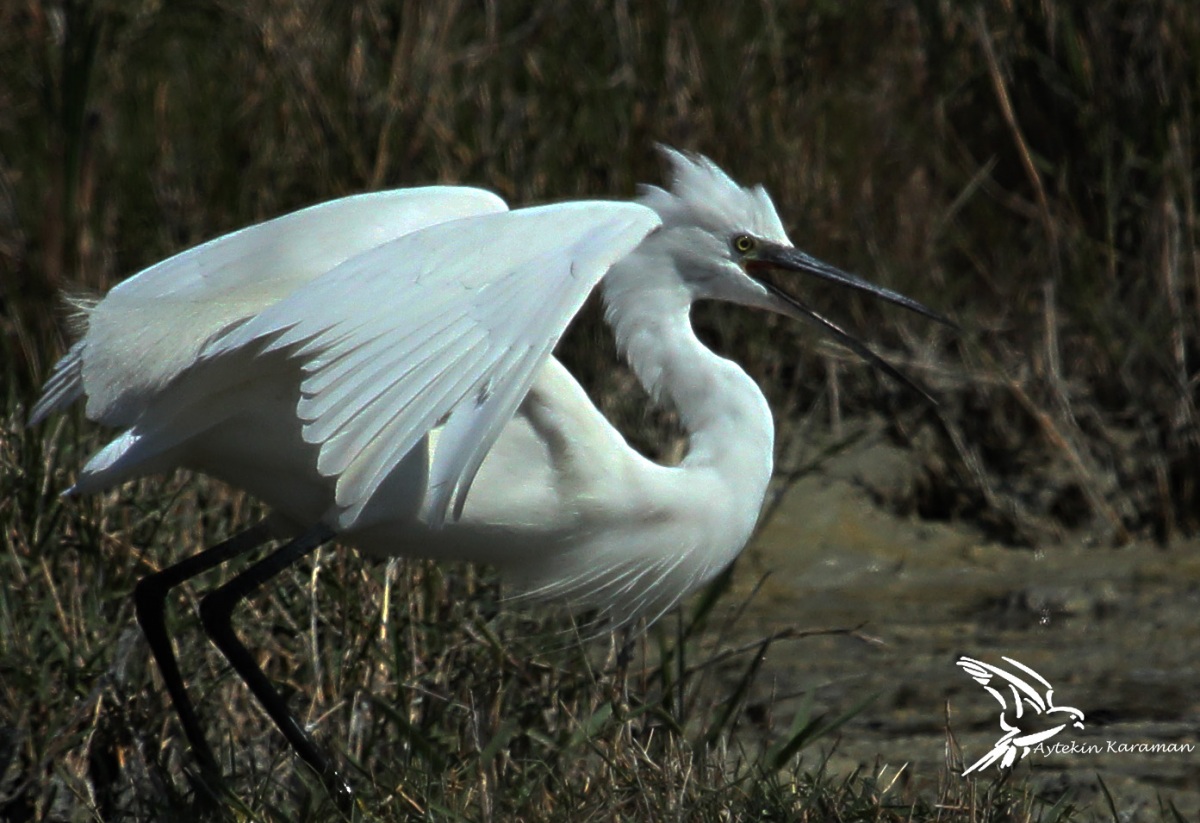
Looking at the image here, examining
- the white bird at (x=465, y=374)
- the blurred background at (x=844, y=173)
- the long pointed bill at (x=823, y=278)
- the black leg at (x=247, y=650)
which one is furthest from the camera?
the blurred background at (x=844, y=173)

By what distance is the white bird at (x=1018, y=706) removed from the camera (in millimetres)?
3055

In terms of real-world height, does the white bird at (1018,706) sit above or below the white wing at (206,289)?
below

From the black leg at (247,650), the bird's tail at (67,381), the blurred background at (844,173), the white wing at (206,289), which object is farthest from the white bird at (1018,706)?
the bird's tail at (67,381)

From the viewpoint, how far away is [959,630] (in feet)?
13.1

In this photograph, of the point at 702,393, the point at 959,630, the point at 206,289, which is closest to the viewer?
the point at 206,289

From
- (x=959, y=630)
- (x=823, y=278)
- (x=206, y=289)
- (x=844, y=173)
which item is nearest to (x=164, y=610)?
(x=206, y=289)

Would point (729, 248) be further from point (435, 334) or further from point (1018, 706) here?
point (1018, 706)

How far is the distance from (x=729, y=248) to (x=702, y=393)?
0.28 meters

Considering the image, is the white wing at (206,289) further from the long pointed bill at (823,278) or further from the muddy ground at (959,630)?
the muddy ground at (959,630)

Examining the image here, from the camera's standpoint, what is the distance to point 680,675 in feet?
9.64

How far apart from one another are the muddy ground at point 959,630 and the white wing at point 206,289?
38.9 inches

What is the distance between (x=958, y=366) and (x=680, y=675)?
2.10 meters

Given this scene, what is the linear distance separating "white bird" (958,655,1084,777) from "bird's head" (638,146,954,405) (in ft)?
2.05

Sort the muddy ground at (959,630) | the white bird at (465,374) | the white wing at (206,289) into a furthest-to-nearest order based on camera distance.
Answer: the muddy ground at (959,630) → the white wing at (206,289) → the white bird at (465,374)
